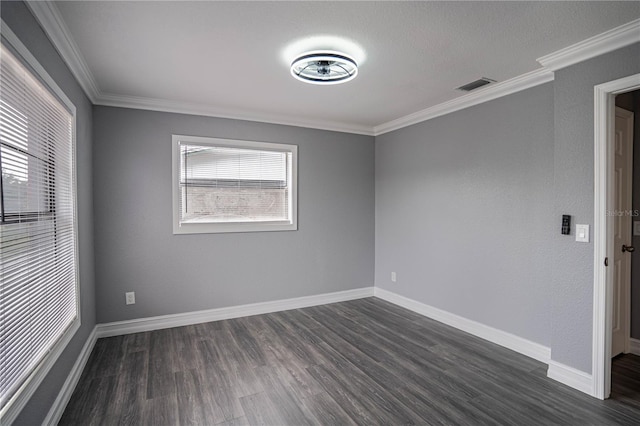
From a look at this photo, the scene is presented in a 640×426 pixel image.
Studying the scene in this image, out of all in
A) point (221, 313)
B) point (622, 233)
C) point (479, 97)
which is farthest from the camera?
point (221, 313)

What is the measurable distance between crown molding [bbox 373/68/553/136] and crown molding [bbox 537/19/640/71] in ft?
0.67

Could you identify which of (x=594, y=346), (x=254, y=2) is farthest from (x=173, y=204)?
(x=594, y=346)

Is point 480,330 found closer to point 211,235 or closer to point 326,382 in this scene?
point 326,382

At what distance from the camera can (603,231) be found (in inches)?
93.7

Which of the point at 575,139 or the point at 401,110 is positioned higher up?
the point at 401,110

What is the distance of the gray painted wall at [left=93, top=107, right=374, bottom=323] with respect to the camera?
3.58m

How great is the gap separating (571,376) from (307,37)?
3172 millimetres

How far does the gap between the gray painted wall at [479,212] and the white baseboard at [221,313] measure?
77cm

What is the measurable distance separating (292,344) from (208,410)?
1.18m

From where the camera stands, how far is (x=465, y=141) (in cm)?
370

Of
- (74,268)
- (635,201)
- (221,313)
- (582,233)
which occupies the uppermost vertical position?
(635,201)

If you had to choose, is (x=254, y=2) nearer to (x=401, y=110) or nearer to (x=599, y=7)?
(x=599, y=7)

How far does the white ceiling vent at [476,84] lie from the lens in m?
3.11

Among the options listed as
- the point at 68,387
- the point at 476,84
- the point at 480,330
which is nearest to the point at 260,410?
the point at 68,387
